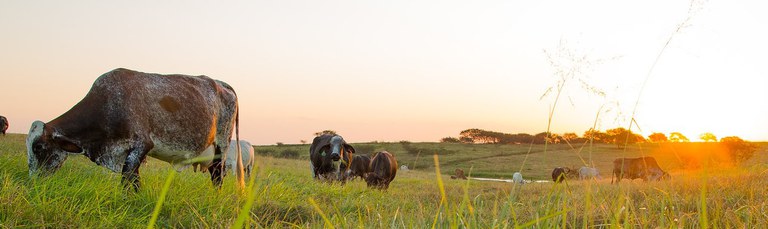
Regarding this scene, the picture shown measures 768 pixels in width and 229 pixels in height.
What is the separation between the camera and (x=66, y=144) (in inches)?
277

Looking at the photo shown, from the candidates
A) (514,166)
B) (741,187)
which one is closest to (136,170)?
(741,187)

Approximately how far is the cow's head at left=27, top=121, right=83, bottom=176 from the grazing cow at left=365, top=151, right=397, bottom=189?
38.3ft

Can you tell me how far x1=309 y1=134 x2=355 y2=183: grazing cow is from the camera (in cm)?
1764

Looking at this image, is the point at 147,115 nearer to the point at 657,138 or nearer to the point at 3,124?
the point at 657,138

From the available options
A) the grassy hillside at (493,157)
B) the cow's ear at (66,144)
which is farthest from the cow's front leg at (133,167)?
the grassy hillside at (493,157)

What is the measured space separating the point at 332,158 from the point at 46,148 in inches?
427

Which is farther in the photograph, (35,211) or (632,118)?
(35,211)

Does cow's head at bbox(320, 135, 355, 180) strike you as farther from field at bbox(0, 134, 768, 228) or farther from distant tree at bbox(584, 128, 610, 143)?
distant tree at bbox(584, 128, 610, 143)

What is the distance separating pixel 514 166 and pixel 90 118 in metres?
60.7

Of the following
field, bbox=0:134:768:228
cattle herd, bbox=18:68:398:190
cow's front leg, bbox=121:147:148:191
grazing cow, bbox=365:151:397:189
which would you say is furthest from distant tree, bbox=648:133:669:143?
grazing cow, bbox=365:151:397:189

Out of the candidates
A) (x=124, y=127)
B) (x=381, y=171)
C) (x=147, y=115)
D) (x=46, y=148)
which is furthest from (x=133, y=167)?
(x=381, y=171)

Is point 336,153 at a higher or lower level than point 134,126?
lower

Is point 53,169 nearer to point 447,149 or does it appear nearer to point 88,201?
point 88,201

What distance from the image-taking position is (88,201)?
5414 millimetres
